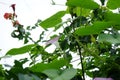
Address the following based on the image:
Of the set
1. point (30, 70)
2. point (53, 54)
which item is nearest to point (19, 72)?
point (30, 70)

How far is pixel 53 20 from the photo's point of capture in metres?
0.83

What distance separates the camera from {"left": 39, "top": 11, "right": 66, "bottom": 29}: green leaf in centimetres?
83

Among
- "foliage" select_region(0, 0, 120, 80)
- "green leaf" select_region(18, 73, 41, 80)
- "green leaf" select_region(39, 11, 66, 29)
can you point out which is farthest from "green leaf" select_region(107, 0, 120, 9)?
"green leaf" select_region(18, 73, 41, 80)

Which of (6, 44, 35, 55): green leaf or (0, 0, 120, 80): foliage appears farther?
(6, 44, 35, 55): green leaf

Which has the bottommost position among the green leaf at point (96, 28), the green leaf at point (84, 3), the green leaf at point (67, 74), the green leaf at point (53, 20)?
the green leaf at point (67, 74)

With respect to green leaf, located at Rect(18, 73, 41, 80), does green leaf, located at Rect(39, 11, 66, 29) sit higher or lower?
higher

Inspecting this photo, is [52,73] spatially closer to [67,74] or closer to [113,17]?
[67,74]

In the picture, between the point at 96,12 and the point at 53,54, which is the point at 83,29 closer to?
the point at 96,12

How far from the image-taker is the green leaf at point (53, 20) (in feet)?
2.72

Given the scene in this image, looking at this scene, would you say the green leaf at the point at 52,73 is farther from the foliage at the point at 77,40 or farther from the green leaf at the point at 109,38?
the green leaf at the point at 109,38

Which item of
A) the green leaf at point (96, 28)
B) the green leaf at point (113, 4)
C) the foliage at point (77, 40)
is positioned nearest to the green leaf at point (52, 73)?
the foliage at point (77, 40)

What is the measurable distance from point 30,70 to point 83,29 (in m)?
0.17

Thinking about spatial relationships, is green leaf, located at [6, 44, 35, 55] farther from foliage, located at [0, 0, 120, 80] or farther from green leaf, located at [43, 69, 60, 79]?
green leaf, located at [43, 69, 60, 79]

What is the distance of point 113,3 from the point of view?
2.47ft
